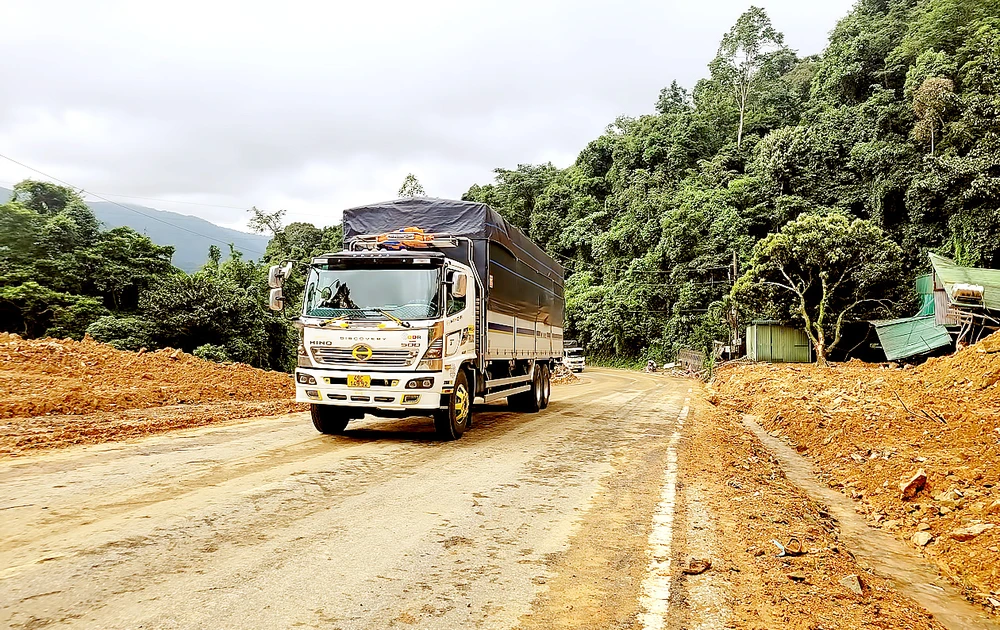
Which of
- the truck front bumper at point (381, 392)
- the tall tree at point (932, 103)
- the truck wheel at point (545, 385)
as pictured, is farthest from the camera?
the tall tree at point (932, 103)

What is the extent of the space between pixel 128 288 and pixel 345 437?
73.9 feet

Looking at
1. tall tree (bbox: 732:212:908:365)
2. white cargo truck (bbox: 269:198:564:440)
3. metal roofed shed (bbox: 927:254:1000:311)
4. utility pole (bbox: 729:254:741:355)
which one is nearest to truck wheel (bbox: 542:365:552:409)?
white cargo truck (bbox: 269:198:564:440)

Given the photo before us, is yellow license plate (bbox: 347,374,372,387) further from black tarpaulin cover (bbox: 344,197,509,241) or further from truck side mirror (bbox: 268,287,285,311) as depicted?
black tarpaulin cover (bbox: 344,197,509,241)

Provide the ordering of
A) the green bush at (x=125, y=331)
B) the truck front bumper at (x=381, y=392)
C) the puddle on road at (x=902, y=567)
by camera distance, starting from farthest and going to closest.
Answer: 1. the green bush at (x=125, y=331)
2. the truck front bumper at (x=381, y=392)
3. the puddle on road at (x=902, y=567)

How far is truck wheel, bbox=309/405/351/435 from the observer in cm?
946

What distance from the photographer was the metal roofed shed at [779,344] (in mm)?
36031

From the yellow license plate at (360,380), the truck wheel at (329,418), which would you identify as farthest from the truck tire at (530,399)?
the yellow license plate at (360,380)

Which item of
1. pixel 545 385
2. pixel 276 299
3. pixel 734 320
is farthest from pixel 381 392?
pixel 734 320

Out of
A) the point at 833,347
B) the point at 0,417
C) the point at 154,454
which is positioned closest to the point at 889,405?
the point at 154,454

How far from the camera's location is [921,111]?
39.3 meters

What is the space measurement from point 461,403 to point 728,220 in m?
38.7

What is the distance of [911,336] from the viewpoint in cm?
2644

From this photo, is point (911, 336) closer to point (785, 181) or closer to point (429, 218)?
point (785, 181)

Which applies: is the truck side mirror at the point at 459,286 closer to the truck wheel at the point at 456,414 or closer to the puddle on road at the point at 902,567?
the truck wheel at the point at 456,414
